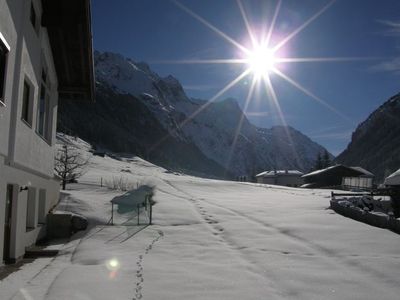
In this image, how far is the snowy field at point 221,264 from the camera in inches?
313

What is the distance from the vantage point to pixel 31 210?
14.0 metres

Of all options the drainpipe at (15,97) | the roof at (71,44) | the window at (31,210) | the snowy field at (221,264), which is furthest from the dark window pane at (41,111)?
the drainpipe at (15,97)

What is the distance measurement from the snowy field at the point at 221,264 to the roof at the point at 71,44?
A: 18.5 feet

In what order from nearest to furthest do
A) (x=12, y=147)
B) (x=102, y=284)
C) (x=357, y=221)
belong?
(x=102, y=284), (x=12, y=147), (x=357, y=221)

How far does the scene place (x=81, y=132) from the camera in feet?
617

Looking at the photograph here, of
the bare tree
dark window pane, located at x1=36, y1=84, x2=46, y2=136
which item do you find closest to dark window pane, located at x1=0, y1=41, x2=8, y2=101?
dark window pane, located at x1=36, y1=84, x2=46, y2=136

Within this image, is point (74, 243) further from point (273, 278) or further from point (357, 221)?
point (357, 221)

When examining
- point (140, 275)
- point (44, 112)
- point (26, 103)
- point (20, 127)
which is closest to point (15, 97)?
point (20, 127)

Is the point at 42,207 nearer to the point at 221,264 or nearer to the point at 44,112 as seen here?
the point at 44,112

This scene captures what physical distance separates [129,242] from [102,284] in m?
5.40

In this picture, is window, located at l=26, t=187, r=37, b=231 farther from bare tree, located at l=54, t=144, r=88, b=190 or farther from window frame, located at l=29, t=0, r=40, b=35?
bare tree, located at l=54, t=144, r=88, b=190

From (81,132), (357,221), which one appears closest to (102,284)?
(357,221)

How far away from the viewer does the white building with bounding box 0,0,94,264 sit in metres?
10.2

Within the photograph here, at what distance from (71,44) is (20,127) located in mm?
5655
